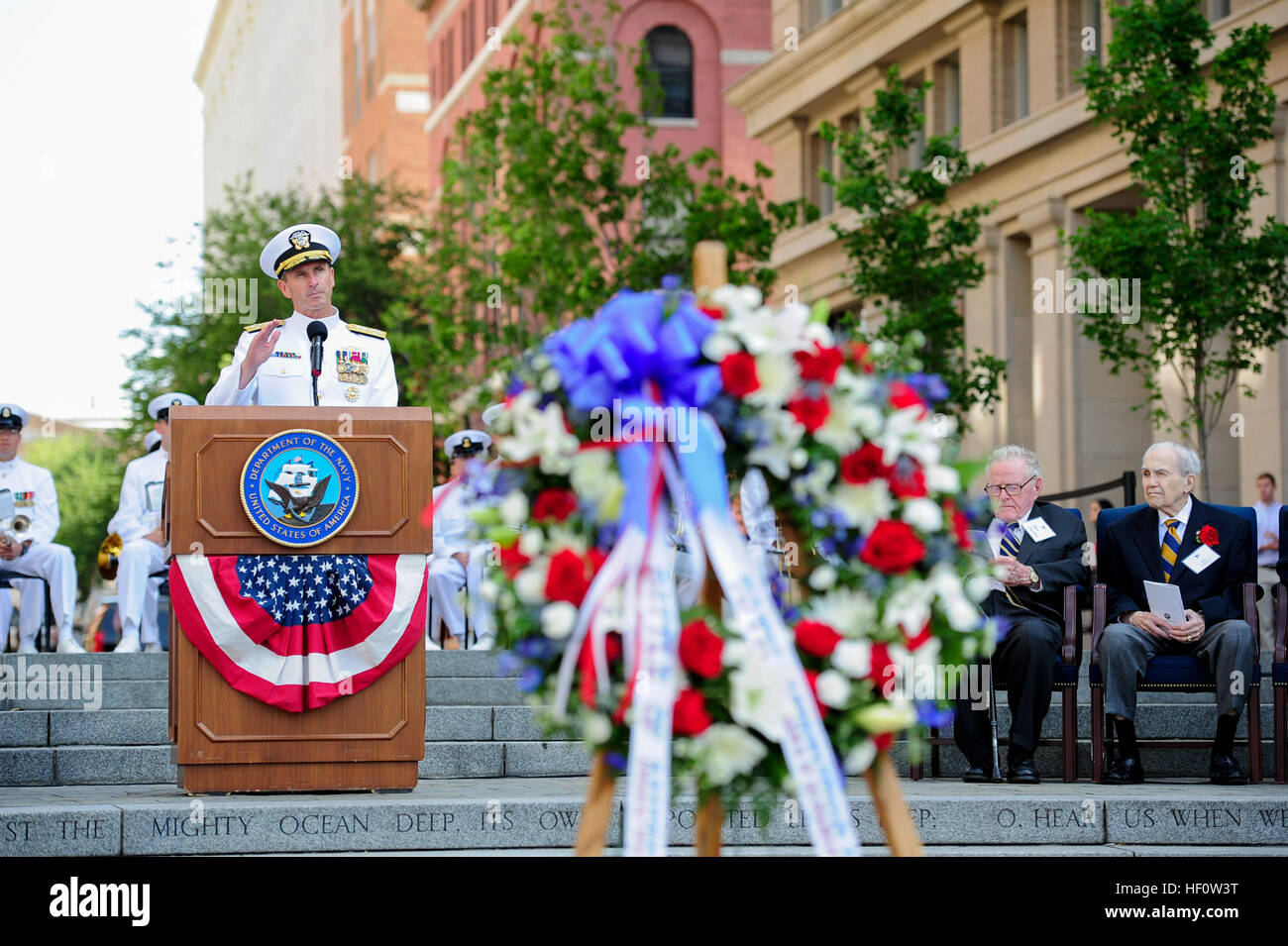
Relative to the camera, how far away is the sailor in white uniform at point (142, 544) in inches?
583

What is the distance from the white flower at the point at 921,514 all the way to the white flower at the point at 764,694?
0.53m

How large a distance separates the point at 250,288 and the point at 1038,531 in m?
31.1

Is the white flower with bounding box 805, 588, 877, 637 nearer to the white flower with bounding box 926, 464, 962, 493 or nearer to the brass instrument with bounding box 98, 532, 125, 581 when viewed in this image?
the white flower with bounding box 926, 464, 962, 493

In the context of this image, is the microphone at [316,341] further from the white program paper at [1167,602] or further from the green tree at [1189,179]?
the green tree at [1189,179]

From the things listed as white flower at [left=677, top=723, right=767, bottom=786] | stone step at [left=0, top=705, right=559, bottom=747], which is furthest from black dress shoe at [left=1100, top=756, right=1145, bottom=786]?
white flower at [left=677, top=723, right=767, bottom=786]

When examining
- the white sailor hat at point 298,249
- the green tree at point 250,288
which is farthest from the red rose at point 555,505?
the green tree at point 250,288

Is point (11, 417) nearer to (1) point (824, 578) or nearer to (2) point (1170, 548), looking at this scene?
(2) point (1170, 548)

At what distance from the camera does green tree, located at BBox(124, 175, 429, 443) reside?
4009cm

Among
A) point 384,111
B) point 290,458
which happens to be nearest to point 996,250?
point 290,458

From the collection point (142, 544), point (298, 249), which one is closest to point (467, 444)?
point (142, 544)

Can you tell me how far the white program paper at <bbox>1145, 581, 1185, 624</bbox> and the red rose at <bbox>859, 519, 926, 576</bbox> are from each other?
18.3 feet

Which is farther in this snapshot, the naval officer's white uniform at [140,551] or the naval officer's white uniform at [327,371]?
the naval officer's white uniform at [140,551]

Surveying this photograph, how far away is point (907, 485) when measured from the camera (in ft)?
16.0
